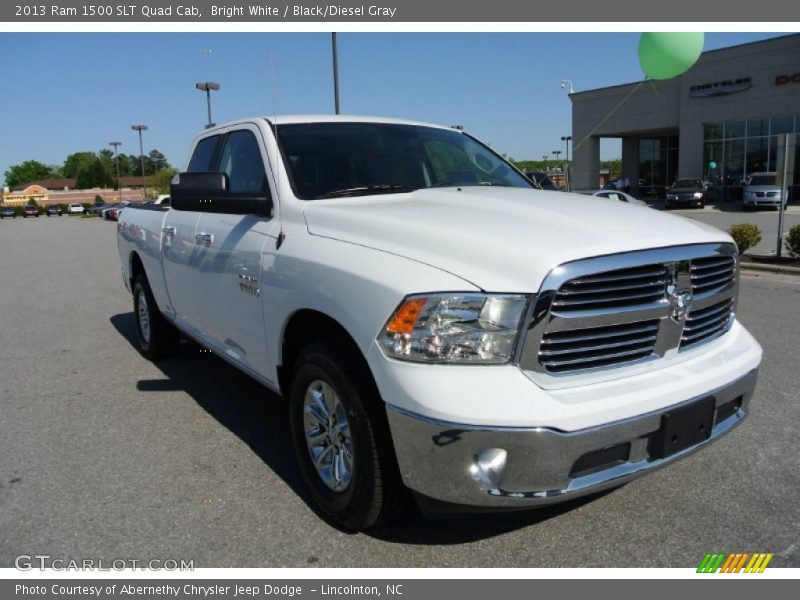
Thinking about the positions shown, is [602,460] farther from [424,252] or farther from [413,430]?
[424,252]

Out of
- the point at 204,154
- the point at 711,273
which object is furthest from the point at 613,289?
the point at 204,154

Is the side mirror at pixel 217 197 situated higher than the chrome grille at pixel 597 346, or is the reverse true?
the side mirror at pixel 217 197

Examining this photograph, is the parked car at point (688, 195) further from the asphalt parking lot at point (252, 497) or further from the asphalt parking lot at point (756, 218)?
the asphalt parking lot at point (252, 497)

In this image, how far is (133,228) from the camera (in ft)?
20.1

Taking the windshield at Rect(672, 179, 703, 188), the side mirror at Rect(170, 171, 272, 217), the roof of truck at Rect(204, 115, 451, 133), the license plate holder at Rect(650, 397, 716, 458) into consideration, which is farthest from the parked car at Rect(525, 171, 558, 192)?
the windshield at Rect(672, 179, 703, 188)

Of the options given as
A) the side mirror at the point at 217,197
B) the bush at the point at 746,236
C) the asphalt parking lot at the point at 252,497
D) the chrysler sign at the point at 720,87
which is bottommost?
the asphalt parking lot at the point at 252,497

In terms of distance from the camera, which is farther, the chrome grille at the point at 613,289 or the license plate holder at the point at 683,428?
the license plate holder at the point at 683,428

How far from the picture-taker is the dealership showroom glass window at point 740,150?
32.3 meters

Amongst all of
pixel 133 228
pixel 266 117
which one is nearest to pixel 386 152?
pixel 266 117

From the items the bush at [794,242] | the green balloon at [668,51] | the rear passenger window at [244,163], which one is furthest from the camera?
the bush at [794,242]

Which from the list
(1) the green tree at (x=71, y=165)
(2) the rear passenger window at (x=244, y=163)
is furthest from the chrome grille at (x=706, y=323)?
(1) the green tree at (x=71, y=165)

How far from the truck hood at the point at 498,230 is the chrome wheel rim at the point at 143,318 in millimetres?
3360

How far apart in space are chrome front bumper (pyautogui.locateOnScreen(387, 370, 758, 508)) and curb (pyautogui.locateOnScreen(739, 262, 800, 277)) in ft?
32.1

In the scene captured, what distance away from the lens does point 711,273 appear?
3.00m
